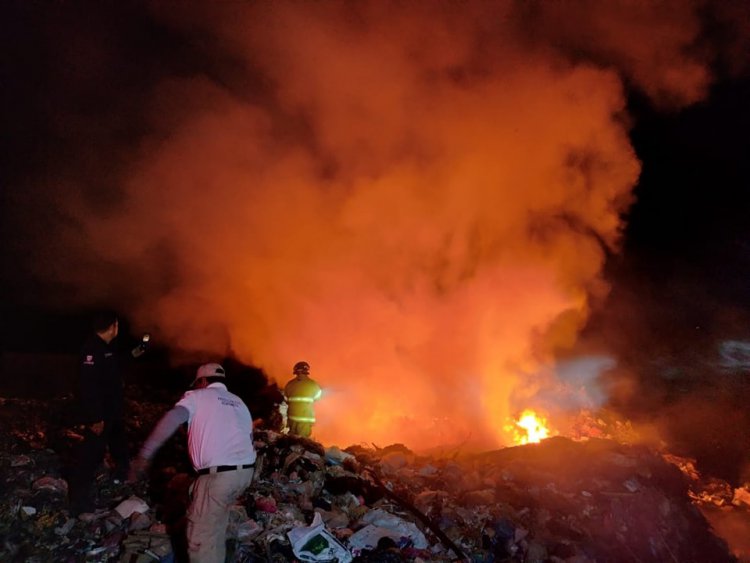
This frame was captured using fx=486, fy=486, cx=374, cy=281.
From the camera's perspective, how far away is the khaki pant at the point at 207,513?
11.0ft

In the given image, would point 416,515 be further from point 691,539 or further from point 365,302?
point 365,302

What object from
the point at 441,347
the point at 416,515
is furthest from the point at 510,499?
the point at 441,347

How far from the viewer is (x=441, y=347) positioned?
525 inches

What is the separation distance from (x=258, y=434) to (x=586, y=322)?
10.7m

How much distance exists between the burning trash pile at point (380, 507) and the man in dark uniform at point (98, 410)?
0.76ft

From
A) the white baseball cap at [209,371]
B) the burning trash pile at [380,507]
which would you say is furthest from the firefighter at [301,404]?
the white baseball cap at [209,371]

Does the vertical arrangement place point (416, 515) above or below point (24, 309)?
below

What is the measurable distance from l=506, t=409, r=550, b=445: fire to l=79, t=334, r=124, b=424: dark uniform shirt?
9.50 meters

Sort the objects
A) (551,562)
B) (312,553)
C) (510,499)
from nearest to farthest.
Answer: (312,553)
(551,562)
(510,499)

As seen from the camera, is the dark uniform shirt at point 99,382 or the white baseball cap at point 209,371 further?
the dark uniform shirt at point 99,382

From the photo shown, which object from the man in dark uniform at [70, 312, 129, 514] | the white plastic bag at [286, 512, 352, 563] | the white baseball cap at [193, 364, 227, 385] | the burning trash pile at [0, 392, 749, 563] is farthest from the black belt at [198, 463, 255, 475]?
the man in dark uniform at [70, 312, 129, 514]

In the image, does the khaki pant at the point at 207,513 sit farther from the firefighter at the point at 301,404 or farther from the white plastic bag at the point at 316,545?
the firefighter at the point at 301,404

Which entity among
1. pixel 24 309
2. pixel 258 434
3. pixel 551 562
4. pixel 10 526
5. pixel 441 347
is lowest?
pixel 551 562

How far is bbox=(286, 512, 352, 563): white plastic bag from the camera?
4.34 m
